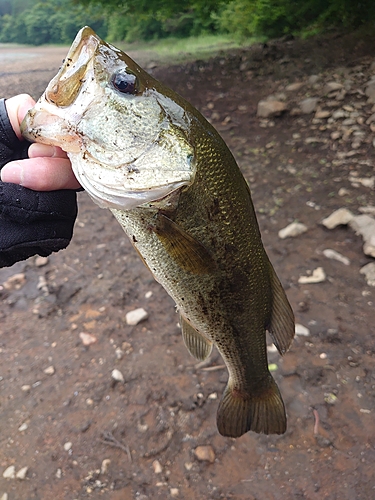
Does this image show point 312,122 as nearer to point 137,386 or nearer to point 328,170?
point 328,170

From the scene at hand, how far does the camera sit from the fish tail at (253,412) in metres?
1.82

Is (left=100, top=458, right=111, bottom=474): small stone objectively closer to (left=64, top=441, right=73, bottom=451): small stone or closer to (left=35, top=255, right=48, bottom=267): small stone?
(left=64, top=441, right=73, bottom=451): small stone

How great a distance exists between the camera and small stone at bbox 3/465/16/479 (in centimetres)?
232

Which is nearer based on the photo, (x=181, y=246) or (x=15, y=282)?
(x=181, y=246)

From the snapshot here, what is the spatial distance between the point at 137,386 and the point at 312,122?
5178 mm

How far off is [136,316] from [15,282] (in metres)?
1.38

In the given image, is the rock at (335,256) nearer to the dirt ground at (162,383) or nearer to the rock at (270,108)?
the dirt ground at (162,383)

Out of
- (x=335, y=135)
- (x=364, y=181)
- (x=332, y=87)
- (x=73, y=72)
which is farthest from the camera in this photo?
(x=332, y=87)

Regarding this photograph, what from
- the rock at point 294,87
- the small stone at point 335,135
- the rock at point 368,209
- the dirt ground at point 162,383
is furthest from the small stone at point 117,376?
the rock at point 294,87

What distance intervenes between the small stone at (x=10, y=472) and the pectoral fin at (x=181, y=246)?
6.32 feet

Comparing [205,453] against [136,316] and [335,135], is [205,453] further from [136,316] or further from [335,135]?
[335,135]

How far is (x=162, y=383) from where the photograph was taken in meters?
2.76

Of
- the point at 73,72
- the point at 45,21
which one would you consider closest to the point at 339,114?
the point at 73,72

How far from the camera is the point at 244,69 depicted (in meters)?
9.38
